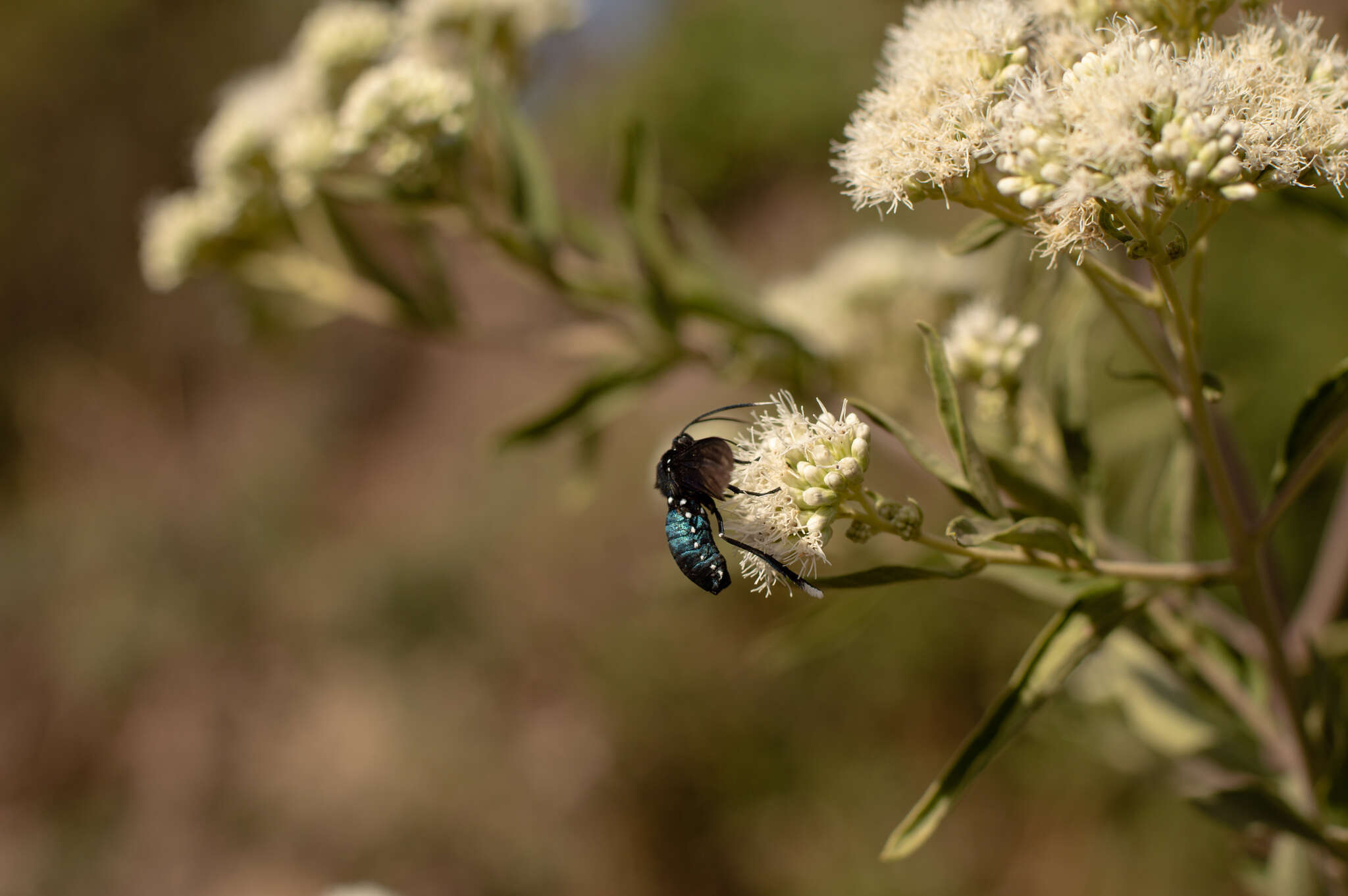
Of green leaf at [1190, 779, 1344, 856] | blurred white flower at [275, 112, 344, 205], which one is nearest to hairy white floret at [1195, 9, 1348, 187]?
green leaf at [1190, 779, 1344, 856]

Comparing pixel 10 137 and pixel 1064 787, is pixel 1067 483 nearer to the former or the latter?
pixel 1064 787

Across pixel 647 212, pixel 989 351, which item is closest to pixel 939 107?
pixel 989 351

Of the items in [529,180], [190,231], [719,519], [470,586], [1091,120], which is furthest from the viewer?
[470,586]

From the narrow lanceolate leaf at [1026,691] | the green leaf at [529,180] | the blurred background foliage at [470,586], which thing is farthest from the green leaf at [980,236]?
the green leaf at [529,180]

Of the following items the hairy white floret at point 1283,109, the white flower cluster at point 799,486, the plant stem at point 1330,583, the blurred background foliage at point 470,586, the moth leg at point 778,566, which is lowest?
the blurred background foliage at point 470,586

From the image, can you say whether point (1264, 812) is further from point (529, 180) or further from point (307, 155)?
point (307, 155)

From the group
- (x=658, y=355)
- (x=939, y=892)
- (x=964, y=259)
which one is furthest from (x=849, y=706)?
(x=658, y=355)

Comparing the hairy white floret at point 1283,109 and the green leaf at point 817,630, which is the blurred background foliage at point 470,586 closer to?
the green leaf at point 817,630
